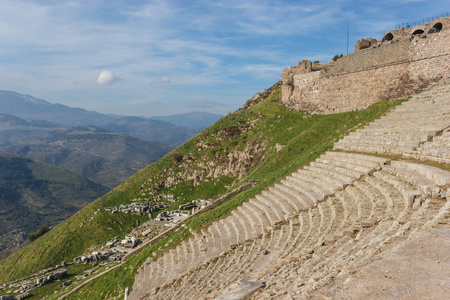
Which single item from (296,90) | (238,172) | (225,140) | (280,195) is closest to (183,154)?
(225,140)

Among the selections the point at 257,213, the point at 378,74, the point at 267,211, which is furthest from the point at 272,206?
the point at 378,74

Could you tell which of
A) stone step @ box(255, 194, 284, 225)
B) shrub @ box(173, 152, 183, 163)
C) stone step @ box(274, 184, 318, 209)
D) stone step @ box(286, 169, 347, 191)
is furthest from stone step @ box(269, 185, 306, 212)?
shrub @ box(173, 152, 183, 163)

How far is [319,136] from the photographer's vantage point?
89.9ft

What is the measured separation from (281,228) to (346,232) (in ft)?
12.7

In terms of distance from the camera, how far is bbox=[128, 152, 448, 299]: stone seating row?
8.54m

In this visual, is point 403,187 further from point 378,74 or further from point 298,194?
point 378,74

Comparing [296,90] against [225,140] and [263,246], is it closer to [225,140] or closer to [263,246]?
[225,140]

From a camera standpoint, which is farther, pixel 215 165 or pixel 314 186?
pixel 215 165

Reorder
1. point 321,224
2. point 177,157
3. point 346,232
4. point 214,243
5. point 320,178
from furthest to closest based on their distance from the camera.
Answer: point 177,157 → point 320,178 → point 214,243 → point 321,224 → point 346,232

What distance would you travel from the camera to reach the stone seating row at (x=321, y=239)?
6500 millimetres

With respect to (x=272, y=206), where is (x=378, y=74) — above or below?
above

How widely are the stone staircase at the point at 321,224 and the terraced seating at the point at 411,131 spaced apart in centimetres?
7

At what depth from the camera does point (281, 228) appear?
11695 mm

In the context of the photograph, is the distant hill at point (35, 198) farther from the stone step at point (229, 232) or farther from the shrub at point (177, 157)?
the stone step at point (229, 232)
